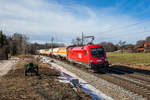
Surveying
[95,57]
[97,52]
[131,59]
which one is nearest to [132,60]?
[131,59]

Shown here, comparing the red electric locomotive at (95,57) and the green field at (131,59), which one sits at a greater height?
the red electric locomotive at (95,57)

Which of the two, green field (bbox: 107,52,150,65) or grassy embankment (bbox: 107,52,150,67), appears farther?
green field (bbox: 107,52,150,65)

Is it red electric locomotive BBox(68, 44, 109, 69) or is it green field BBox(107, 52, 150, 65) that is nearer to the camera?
red electric locomotive BBox(68, 44, 109, 69)

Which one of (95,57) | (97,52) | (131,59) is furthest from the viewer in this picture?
(131,59)

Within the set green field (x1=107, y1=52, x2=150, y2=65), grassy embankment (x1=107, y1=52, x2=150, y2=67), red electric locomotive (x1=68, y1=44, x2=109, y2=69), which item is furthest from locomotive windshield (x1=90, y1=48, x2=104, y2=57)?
green field (x1=107, y1=52, x2=150, y2=65)

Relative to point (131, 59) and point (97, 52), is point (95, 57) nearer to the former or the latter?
point (97, 52)

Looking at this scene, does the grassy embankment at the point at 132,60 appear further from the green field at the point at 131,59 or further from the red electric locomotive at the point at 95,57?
the red electric locomotive at the point at 95,57

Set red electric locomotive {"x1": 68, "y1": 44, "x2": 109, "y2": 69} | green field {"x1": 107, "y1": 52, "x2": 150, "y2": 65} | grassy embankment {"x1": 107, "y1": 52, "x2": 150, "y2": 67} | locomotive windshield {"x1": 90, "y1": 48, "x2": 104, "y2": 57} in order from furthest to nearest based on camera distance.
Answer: green field {"x1": 107, "y1": 52, "x2": 150, "y2": 65}, grassy embankment {"x1": 107, "y1": 52, "x2": 150, "y2": 67}, locomotive windshield {"x1": 90, "y1": 48, "x2": 104, "y2": 57}, red electric locomotive {"x1": 68, "y1": 44, "x2": 109, "y2": 69}

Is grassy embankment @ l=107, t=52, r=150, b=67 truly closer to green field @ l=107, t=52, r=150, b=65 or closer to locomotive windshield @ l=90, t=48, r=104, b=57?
green field @ l=107, t=52, r=150, b=65

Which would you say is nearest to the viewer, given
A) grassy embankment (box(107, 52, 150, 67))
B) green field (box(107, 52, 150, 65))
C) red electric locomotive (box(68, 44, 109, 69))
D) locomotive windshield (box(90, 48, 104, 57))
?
red electric locomotive (box(68, 44, 109, 69))

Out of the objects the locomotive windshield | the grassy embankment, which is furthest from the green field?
the locomotive windshield

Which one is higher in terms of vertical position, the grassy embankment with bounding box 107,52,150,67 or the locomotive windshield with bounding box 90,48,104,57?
the locomotive windshield with bounding box 90,48,104,57

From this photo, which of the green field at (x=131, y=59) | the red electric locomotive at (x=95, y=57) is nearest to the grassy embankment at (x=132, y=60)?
the green field at (x=131, y=59)

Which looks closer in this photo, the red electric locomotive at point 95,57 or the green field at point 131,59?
the red electric locomotive at point 95,57
